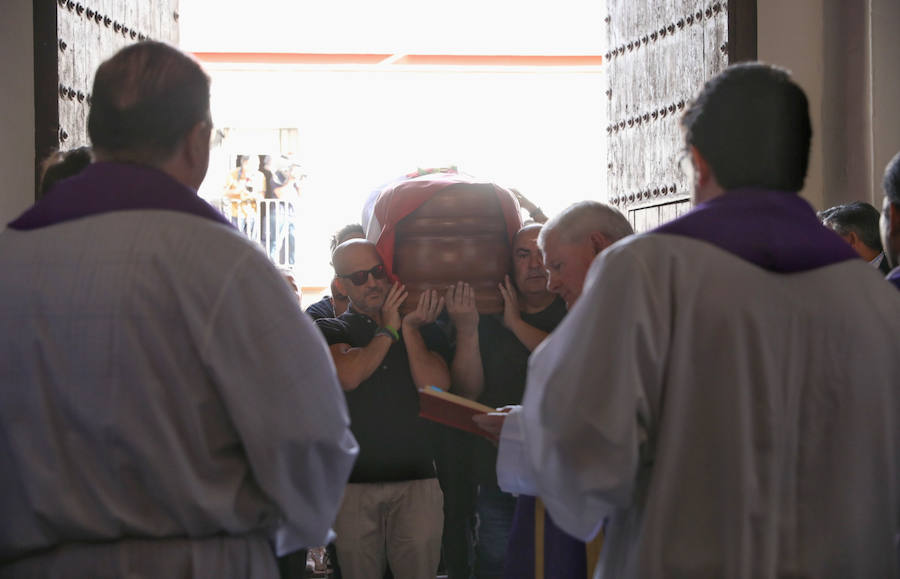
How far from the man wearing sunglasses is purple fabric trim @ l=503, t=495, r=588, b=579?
0.80 metres

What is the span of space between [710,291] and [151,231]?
0.97 metres

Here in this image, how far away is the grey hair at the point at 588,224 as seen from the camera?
235 cm

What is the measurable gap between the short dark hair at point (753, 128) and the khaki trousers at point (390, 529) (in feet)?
6.11

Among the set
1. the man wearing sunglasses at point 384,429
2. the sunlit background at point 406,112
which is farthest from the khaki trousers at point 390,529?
the sunlit background at point 406,112

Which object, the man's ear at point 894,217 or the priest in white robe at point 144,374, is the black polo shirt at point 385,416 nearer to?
the priest in white robe at point 144,374

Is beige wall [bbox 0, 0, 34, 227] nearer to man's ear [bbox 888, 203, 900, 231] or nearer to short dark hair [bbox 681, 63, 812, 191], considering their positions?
short dark hair [bbox 681, 63, 812, 191]

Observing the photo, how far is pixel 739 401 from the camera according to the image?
5.03 ft

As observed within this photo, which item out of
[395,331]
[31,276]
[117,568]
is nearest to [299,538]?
[117,568]

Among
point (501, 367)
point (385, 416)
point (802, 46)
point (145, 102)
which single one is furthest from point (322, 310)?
point (802, 46)

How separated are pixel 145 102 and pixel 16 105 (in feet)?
8.64

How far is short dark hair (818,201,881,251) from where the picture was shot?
3283 mm

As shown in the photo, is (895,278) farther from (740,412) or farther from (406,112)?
(406,112)

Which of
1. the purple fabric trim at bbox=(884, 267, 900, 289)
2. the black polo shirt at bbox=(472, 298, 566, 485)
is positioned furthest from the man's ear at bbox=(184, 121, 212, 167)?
the black polo shirt at bbox=(472, 298, 566, 485)

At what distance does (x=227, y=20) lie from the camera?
30.6ft
